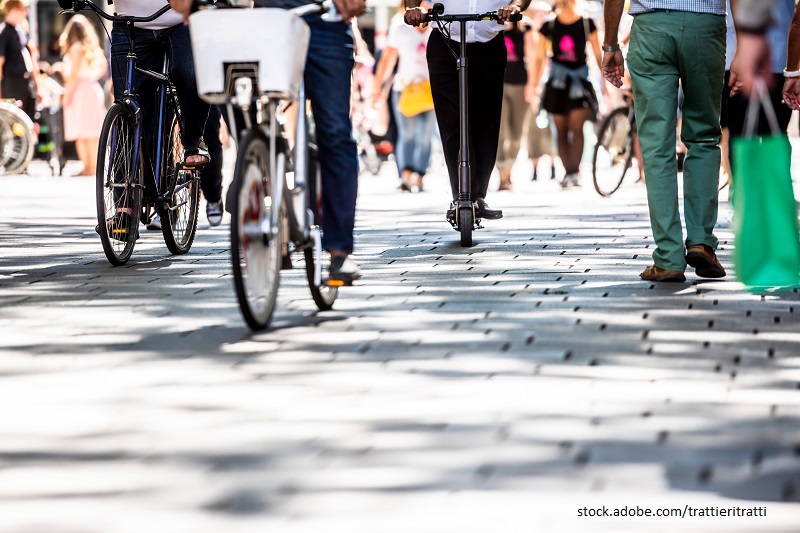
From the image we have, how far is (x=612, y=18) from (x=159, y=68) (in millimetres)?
2745

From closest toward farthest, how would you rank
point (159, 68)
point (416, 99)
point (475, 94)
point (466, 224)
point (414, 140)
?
point (159, 68) < point (466, 224) < point (475, 94) < point (416, 99) < point (414, 140)

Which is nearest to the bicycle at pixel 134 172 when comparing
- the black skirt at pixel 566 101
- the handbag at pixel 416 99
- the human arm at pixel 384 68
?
the handbag at pixel 416 99

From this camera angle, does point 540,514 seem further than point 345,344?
No

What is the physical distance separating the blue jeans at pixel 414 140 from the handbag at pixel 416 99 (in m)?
0.15

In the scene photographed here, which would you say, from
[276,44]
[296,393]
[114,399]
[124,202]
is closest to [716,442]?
[296,393]

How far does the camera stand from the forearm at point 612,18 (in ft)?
27.5

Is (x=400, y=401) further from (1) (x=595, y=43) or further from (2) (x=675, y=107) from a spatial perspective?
(1) (x=595, y=43)

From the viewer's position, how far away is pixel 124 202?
9.08 m

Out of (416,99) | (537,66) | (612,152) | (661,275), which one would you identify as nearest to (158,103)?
(661,275)

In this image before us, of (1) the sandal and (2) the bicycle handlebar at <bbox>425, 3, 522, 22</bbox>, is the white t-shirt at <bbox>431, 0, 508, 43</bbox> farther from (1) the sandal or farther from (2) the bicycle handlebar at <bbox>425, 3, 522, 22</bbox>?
(1) the sandal

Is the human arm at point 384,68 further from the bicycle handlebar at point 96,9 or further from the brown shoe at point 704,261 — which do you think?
the brown shoe at point 704,261

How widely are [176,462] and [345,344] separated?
1994mm

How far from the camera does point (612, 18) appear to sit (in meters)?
8.42

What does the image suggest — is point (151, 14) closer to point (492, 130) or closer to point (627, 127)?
point (492, 130)
